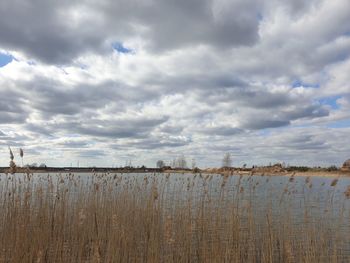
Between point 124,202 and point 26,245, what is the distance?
301cm

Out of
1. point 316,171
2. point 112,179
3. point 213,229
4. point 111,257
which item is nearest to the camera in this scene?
point 111,257

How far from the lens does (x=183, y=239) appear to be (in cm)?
746

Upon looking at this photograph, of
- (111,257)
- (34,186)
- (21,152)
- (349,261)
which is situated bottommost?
(349,261)

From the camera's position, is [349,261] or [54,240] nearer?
[54,240]

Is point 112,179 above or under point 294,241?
above

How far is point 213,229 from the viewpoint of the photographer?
805 cm

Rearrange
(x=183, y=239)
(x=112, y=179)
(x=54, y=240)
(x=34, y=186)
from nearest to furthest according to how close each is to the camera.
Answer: (x=54, y=240)
(x=183, y=239)
(x=34, y=186)
(x=112, y=179)

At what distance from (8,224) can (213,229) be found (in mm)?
4521

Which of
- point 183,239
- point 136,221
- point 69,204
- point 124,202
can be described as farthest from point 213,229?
point 69,204

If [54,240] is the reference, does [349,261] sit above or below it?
below

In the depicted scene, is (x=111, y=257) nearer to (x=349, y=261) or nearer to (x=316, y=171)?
(x=349, y=261)

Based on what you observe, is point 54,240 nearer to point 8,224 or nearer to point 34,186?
point 8,224

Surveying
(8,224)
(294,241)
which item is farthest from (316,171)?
(8,224)

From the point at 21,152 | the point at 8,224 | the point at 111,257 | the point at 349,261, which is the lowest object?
the point at 349,261
